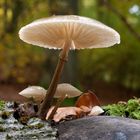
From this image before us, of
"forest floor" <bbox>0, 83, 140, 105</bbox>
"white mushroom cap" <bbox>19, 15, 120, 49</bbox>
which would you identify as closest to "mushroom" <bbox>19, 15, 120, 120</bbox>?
"white mushroom cap" <bbox>19, 15, 120, 49</bbox>

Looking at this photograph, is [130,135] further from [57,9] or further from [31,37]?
[57,9]

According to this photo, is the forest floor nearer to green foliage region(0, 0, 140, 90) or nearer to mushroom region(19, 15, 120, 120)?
green foliage region(0, 0, 140, 90)

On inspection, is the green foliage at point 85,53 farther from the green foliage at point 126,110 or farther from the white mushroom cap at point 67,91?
the white mushroom cap at point 67,91

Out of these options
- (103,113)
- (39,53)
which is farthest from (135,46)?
(103,113)

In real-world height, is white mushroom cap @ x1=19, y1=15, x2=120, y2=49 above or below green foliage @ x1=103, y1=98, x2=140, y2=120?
above

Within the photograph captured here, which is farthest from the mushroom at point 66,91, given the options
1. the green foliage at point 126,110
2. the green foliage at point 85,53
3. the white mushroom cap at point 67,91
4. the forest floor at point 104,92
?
the forest floor at point 104,92

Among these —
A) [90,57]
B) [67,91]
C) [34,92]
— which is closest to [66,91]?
[67,91]
